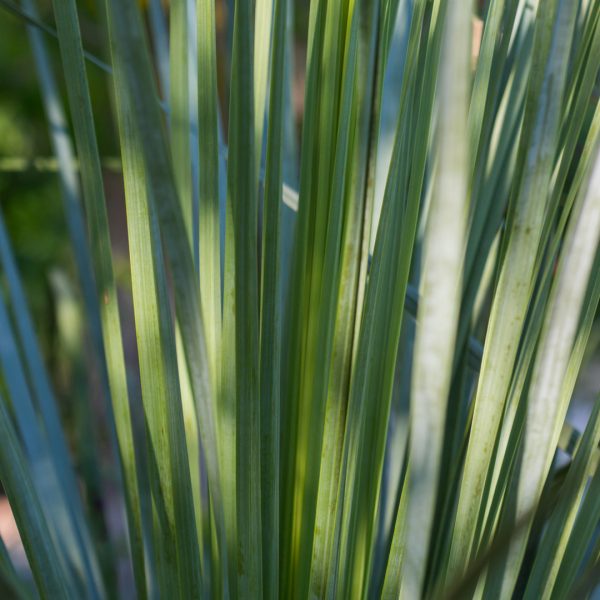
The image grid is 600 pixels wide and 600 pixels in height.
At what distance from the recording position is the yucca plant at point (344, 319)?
190 millimetres

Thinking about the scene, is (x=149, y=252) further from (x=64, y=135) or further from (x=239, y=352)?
(x=64, y=135)

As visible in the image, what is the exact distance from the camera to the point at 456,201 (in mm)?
142

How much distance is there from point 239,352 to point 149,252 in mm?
71

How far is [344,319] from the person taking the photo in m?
0.29

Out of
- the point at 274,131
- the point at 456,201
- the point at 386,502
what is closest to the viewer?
the point at 456,201

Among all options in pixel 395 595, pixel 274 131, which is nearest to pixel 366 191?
pixel 274 131

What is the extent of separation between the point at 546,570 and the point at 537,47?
0.61 ft

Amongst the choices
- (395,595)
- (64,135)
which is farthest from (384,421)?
(64,135)

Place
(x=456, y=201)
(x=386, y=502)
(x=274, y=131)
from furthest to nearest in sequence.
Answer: (x=386, y=502), (x=274, y=131), (x=456, y=201)

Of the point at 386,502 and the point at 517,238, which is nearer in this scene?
the point at 517,238

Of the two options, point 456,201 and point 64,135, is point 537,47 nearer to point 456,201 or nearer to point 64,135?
point 456,201

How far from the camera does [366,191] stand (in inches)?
11.1

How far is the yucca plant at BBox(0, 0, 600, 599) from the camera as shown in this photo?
19 centimetres

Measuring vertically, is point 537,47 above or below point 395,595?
above
